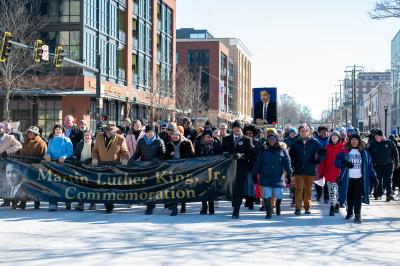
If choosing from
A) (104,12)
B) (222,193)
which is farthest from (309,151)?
(104,12)

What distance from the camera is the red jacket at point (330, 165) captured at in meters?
13.2

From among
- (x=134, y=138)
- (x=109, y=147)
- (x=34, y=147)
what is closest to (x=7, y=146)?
(x=34, y=147)

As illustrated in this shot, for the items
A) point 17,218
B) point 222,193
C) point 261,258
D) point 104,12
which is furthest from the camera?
point 104,12

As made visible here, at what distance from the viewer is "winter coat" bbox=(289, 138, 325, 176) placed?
1299 centimetres

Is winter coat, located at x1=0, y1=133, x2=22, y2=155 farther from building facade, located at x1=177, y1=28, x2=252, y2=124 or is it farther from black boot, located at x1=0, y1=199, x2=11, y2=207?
building facade, located at x1=177, y1=28, x2=252, y2=124

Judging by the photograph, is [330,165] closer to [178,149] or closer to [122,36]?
[178,149]

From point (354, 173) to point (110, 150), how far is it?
5307 mm

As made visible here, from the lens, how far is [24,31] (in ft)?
122

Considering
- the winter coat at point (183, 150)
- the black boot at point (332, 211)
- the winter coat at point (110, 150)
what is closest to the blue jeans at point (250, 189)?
the winter coat at point (183, 150)

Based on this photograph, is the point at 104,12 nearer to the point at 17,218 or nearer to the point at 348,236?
the point at 17,218

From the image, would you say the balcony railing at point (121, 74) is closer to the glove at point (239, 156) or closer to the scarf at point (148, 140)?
the scarf at point (148, 140)

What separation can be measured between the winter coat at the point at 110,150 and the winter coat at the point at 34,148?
138 centimetres

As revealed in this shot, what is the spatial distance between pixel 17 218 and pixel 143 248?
4.17 metres

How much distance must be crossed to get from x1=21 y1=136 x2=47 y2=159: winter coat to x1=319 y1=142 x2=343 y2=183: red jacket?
6518mm
